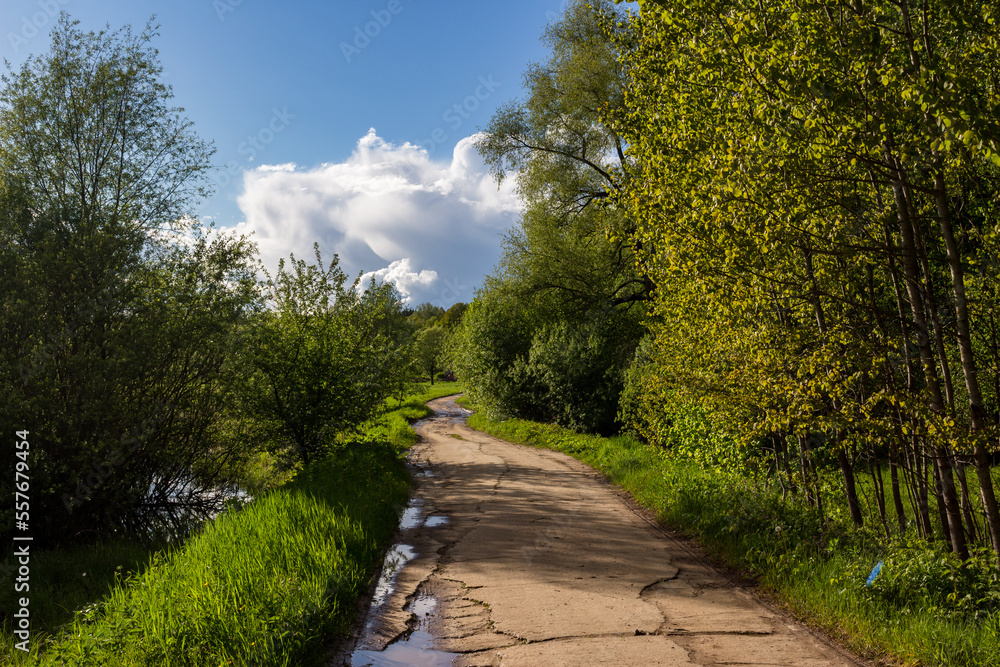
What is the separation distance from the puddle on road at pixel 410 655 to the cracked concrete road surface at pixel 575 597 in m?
0.06

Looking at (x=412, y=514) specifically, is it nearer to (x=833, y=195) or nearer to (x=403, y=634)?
(x=403, y=634)

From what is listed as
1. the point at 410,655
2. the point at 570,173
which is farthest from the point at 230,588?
the point at 570,173

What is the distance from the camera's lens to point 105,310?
37.4 feet

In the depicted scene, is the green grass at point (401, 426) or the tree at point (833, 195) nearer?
the tree at point (833, 195)

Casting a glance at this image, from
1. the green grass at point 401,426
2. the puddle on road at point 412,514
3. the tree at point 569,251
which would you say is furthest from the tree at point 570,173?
the puddle on road at point 412,514

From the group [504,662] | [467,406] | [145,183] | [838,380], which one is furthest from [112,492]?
[467,406]

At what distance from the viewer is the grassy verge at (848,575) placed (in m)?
4.55

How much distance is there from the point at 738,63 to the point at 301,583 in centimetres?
613

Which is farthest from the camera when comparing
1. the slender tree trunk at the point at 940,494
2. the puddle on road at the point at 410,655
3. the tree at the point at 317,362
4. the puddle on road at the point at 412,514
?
the tree at the point at 317,362

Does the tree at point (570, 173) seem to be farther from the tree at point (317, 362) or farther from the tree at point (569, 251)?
the tree at point (317, 362)

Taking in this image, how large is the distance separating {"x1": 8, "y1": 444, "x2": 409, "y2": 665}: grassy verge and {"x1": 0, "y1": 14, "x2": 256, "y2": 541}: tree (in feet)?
14.3

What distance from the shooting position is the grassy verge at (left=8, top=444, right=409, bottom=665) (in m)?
4.36

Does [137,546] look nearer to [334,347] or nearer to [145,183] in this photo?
[334,347]

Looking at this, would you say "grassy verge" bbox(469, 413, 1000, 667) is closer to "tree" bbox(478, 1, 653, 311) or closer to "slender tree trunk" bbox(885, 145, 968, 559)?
"slender tree trunk" bbox(885, 145, 968, 559)
